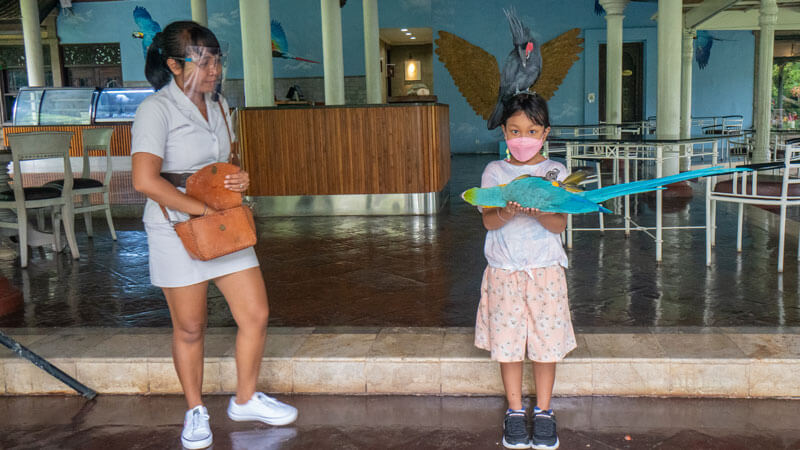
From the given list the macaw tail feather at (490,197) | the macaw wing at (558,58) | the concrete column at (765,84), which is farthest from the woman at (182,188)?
the macaw wing at (558,58)

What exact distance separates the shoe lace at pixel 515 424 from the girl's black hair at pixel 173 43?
1.52 metres

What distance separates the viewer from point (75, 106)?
869cm

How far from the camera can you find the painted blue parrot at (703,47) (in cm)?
1712

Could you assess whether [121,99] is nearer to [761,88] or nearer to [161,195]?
[161,195]

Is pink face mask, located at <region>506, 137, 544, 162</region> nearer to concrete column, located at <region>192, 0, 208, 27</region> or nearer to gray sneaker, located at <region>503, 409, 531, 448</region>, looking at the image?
gray sneaker, located at <region>503, 409, 531, 448</region>

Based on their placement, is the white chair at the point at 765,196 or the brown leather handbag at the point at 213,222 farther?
the white chair at the point at 765,196

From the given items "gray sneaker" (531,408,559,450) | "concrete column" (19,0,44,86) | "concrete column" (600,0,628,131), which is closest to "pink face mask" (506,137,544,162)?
"gray sneaker" (531,408,559,450)

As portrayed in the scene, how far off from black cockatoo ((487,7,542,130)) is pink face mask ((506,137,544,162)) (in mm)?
101

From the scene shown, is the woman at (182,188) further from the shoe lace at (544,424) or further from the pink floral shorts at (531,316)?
the shoe lace at (544,424)

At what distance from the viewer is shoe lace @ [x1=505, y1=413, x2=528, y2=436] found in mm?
2188

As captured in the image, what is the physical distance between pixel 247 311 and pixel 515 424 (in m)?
A: 0.95

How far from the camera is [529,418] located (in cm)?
242

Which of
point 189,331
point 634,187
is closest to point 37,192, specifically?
point 189,331

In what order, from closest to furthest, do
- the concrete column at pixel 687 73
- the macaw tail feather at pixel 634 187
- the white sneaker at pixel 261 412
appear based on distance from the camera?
the macaw tail feather at pixel 634 187 < the white sneaker at pixel 261 412 < the concrete column at pixel 687 73
